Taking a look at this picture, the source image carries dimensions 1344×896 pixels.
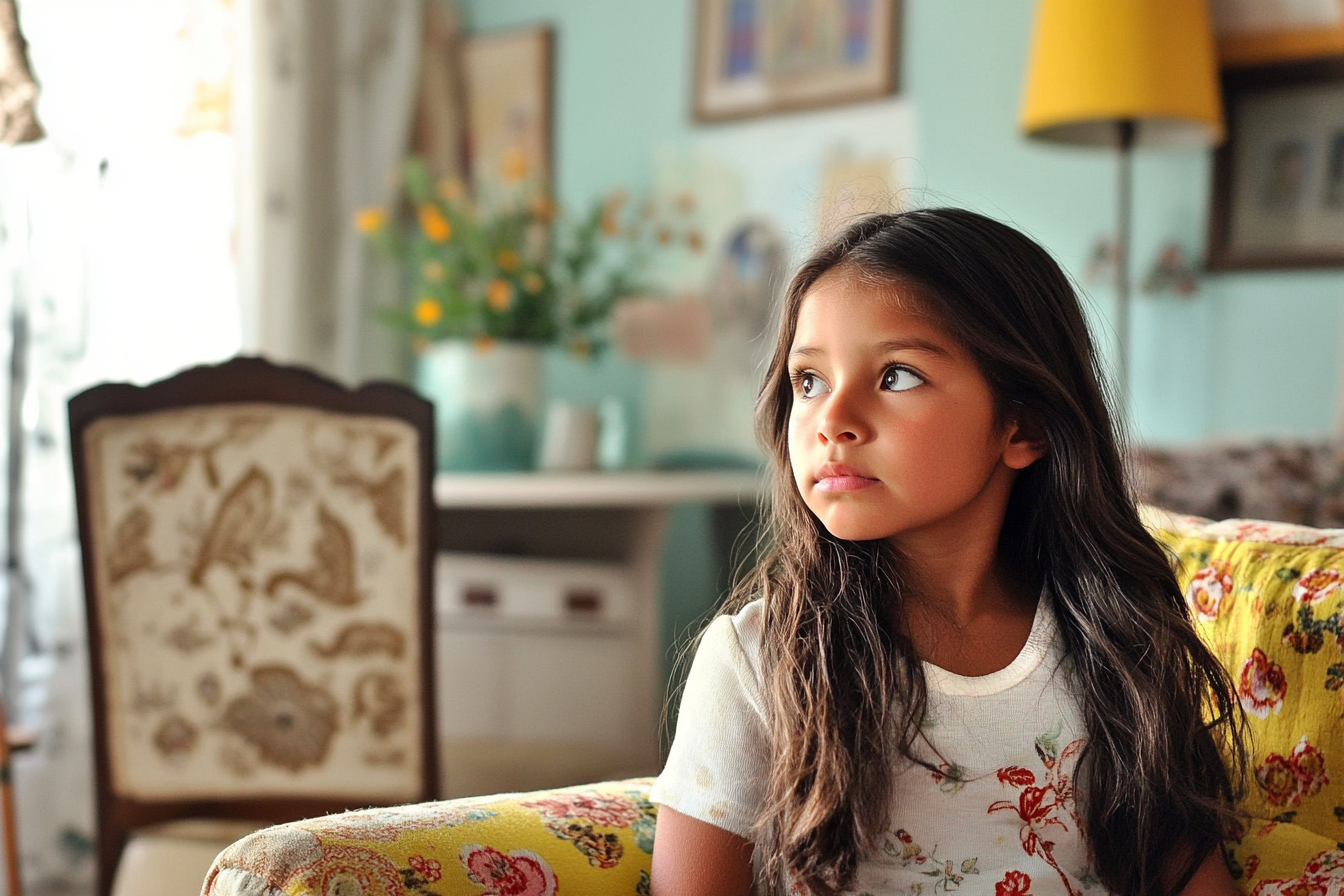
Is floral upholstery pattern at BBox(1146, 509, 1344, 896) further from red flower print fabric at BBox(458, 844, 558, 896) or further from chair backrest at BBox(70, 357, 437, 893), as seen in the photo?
chair backrest at BBox(70, 357, 437, 893)

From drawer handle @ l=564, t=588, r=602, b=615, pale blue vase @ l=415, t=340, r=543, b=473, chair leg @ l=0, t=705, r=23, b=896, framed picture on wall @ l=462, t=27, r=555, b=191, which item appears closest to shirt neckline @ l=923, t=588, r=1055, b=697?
chair leg @ l=0, t=705, r=23, b=896

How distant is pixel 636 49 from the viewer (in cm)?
288

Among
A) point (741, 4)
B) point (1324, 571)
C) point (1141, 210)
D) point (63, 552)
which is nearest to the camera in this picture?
point (1324, 571)

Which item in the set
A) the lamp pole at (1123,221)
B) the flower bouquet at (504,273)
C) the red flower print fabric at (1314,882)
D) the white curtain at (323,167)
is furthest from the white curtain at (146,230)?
the red flower print fabric at (1314,882)

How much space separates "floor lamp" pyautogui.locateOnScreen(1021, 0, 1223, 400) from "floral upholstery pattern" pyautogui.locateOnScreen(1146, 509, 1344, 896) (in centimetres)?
110

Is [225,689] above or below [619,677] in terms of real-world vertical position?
above

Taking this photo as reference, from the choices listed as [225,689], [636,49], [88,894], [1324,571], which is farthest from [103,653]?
[636,49]

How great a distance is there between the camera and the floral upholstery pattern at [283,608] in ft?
5.15

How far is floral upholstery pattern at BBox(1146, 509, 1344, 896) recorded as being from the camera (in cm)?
89

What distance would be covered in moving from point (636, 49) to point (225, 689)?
1.81 m

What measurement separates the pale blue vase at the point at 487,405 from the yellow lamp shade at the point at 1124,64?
3.33ft

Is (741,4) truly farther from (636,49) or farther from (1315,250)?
(1315,250)

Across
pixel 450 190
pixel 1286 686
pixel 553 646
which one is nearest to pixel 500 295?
pixel 450 190

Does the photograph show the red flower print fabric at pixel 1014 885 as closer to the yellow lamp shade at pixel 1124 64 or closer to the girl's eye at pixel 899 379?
the girl's eye at pixel 899 379
